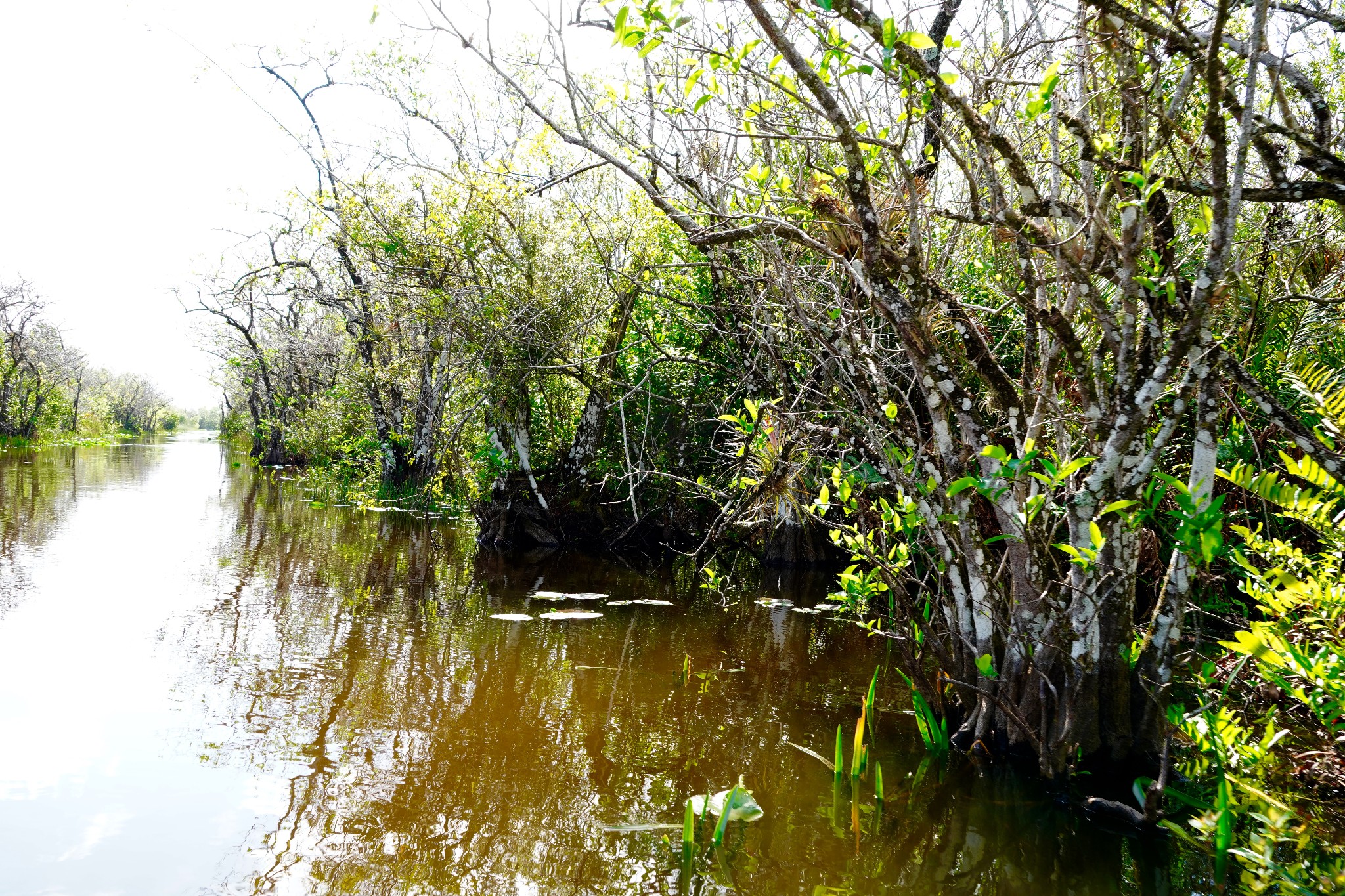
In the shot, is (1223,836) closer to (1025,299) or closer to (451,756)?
(1025,299)

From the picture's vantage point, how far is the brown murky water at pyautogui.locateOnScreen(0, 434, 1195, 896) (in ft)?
10.3

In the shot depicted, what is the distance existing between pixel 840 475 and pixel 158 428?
90.5 meters

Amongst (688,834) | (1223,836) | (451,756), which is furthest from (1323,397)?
(451,756)

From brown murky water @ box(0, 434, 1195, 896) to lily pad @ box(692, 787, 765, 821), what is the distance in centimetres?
8

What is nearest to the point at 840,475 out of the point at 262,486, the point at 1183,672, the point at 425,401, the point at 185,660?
the point at 1183,672

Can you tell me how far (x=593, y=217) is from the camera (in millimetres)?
10383

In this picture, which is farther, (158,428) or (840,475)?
(158,428)

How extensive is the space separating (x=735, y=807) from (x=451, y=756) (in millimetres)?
→ 1429

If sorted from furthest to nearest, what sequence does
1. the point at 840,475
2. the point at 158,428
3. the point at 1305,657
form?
the point at 158,428, the point at 840,475, the point at 1305,657

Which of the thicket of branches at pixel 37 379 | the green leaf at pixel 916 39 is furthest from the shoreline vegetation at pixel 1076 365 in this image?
the thicket of branches at pixel 37 379

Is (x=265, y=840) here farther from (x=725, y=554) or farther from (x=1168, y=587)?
(x=725, y=554)

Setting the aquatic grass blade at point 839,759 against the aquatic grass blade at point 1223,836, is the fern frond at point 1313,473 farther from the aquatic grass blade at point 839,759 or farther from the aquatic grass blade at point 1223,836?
the aquatic grass blade at point 839,759

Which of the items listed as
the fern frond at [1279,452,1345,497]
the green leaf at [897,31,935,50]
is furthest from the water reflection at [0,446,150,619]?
the fern frond at [1279,452,1345,497]

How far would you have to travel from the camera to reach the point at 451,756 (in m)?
4.13
